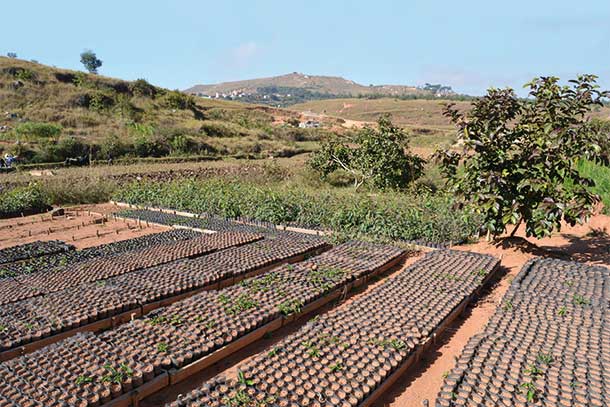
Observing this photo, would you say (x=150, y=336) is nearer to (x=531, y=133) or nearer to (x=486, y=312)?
(x=486, y=312)

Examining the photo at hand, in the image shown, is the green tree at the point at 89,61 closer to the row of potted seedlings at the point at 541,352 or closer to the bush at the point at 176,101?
the bush at the point at 176,101

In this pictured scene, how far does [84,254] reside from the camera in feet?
31.6

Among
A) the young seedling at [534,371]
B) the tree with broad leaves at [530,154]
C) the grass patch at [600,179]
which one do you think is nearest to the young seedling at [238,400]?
the young seedling at [534,371]

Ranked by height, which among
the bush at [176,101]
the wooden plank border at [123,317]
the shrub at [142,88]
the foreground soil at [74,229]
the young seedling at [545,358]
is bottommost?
the foreground soil at [74,229]

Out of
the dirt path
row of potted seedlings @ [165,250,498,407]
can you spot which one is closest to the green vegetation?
the dirt path

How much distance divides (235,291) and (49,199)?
39.7 ft

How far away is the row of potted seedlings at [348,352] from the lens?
4242mm

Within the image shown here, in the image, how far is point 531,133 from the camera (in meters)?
8.17

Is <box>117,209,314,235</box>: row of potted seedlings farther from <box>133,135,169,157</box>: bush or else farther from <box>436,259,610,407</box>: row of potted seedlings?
<box>133,135,169,157</box>: bush

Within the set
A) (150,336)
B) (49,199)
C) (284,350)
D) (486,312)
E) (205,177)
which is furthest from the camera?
(205,177)

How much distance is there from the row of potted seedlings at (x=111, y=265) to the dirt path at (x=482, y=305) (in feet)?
17.1

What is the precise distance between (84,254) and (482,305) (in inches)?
312

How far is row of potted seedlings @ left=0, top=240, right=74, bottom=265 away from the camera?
31.4ft

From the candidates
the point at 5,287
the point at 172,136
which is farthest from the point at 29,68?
the point at 5,287
